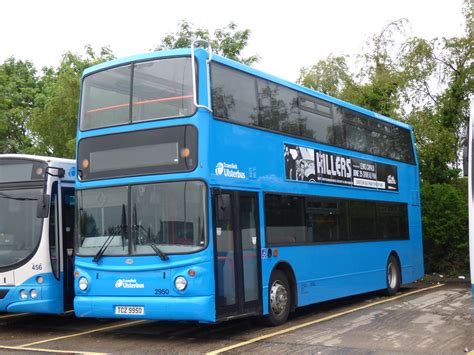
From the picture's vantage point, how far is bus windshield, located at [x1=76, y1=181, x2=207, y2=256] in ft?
30.5

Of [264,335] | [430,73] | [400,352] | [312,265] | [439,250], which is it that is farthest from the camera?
[430,73]

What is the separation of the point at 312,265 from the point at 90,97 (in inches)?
201

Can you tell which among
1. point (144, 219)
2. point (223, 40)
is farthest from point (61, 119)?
A: point (144, 219)

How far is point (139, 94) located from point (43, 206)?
2.34 meters

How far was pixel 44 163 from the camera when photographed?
11.0m

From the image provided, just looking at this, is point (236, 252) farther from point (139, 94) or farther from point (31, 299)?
point (31, 299)

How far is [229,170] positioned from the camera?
10000 millimetres

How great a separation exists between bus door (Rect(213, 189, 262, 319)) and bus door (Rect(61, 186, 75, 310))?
123 inches

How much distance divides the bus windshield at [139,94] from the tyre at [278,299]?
11.0 ft

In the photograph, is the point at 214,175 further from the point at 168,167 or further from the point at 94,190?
the point at 94,190

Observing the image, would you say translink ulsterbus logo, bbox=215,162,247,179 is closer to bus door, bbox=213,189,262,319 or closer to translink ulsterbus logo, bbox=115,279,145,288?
bus door, bbox=213,189,262,319

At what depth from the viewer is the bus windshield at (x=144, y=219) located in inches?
365

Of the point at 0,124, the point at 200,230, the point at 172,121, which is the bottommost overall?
the point at 200,230

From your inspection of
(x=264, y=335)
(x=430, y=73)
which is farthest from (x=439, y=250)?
(x=264, y=335)
